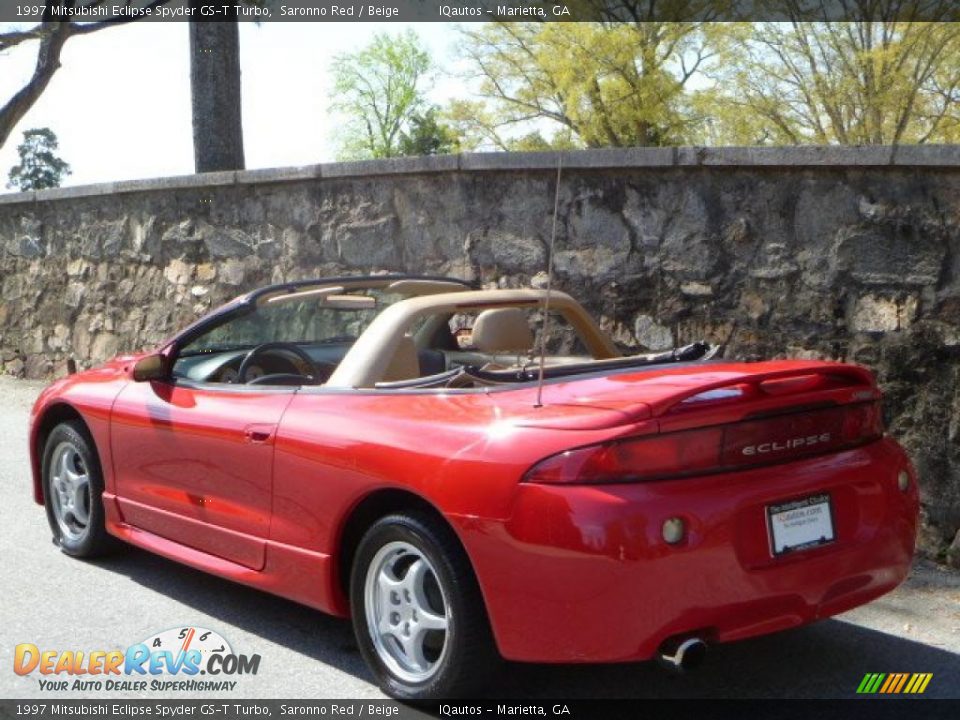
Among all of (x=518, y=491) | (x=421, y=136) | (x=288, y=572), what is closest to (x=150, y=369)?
(x=288, y=572)

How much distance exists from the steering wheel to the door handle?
1.29ft

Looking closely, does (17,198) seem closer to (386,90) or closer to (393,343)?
(393,343)

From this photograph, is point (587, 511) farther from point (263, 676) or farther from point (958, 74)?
point (958, 74)

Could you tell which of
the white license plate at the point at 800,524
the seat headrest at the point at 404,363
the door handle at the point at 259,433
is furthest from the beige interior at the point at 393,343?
the white license plate at the point at 800,524

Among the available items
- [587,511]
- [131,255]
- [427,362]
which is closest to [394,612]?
[587,511]

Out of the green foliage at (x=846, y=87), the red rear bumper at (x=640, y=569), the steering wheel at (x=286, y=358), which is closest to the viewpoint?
the red rear bumper at (x=640, y=569)

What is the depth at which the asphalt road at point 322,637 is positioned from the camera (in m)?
4.13

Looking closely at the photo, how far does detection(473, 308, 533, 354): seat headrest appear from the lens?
4.46m

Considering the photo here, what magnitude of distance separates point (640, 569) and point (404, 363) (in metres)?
1.44

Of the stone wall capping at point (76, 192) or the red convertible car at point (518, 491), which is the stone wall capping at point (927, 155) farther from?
the stone wall capping at point (76, 192)

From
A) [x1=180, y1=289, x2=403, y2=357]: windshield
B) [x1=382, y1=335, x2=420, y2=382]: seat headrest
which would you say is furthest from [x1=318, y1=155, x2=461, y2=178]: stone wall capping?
[x1=382, y1=335, x2=420, y2=382]: seat headrest

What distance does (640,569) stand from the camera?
3.41 meters

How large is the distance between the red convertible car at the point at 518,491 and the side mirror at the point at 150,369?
0.6 inches

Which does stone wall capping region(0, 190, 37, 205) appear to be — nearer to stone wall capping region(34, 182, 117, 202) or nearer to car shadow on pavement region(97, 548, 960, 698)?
stone wall capping region(34, 182, 117, 202)
